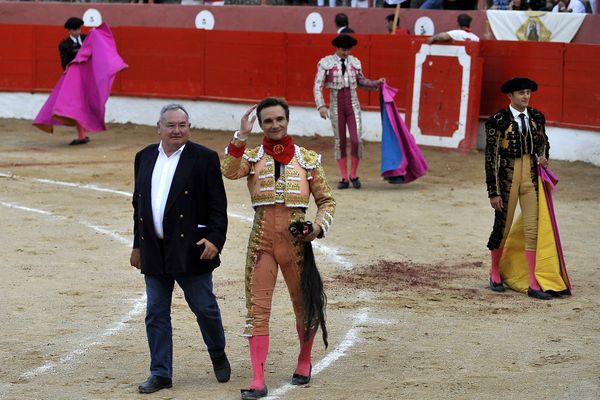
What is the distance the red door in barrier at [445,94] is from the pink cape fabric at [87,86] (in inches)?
147

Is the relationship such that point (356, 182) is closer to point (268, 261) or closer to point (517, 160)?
point (517, 160)

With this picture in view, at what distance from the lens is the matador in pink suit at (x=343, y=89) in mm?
12242

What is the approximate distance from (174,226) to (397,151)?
24.0 ft

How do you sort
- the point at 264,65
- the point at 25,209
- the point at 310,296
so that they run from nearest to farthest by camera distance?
the point at 310,296 < the point at 25,209 < the point at 264,65

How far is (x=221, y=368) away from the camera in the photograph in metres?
5.84

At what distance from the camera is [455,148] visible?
14898mm

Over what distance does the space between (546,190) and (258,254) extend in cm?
300

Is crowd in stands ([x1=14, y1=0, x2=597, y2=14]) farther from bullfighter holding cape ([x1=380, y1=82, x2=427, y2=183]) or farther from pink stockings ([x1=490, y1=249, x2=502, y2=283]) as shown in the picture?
pink stockings ([x1=490, y1=249, x2=502, y2=283])

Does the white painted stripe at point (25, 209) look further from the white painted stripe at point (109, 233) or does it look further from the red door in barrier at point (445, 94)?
the red door in barrier at point (445, 94)

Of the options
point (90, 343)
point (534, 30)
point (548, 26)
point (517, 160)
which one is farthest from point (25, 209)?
point (548, 26)

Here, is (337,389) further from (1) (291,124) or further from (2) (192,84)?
(2) (192,84)

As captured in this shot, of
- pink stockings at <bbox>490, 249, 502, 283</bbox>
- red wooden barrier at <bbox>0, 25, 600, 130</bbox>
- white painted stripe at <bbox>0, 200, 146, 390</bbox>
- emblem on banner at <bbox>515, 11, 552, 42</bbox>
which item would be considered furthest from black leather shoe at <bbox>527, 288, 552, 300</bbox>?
emblem on banner at <bbox>515, 11, 552, 42</bbox>

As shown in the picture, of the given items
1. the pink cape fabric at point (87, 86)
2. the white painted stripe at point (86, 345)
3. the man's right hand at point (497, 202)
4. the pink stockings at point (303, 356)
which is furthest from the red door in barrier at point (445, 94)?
the pink stockings at point (303, 356)

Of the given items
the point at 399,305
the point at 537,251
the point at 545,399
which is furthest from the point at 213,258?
the point at 537,251
